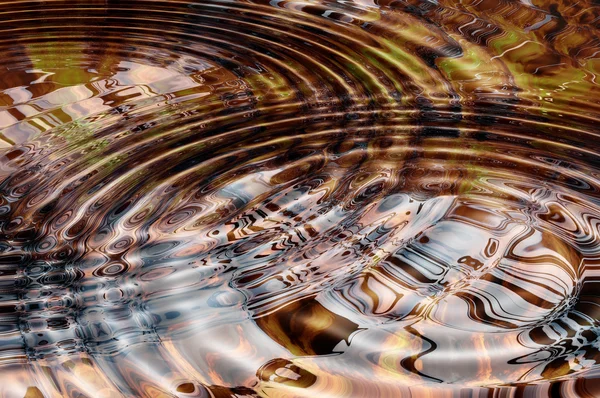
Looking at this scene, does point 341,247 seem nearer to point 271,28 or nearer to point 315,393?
point 315,393

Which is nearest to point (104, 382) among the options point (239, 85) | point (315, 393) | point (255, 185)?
point (315, 393)

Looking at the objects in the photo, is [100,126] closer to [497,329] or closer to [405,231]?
[405,231]

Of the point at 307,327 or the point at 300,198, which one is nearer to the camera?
the point at 307,327

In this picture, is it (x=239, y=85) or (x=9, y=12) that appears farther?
(x=9, y=12)

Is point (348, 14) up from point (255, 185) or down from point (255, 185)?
up

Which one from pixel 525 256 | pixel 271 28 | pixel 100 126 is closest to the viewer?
pixel 525 256

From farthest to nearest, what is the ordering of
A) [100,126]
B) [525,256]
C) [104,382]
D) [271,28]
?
[271,28] < [100,126] < [525,256] < [104,382]

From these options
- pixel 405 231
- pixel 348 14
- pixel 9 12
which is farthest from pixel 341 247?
pixel 9 12
